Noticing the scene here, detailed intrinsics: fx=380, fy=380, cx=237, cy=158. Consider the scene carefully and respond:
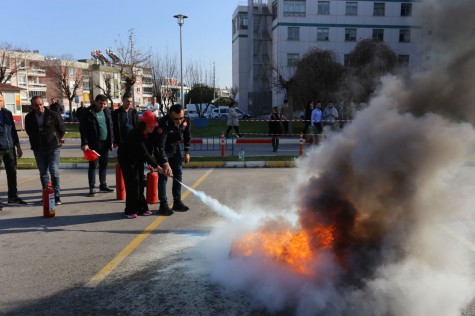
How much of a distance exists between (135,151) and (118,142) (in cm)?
238

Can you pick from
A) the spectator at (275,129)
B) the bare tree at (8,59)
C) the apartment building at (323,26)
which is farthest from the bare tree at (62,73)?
the spectator at (275,129)

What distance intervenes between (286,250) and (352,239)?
2.26 feet

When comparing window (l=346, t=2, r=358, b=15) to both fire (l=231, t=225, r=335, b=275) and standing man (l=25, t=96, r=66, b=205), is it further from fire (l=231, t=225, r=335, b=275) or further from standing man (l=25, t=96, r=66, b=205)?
fire (l=231, t=225, r=335, b=275)

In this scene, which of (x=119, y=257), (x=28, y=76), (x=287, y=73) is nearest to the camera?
(x=119, y=257)

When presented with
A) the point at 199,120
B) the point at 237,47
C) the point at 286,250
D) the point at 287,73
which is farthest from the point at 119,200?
the point at 237,47

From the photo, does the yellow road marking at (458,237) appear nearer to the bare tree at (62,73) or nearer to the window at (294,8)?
the window at (294,8)

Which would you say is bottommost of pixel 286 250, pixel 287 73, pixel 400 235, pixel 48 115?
pixel 286 250

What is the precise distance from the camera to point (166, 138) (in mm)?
6359

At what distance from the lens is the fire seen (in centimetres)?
370

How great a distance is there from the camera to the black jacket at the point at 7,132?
274 inches

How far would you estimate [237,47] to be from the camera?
66.9 meters

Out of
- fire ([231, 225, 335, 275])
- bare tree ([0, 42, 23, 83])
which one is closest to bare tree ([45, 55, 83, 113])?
bare tree ([0, 42, 23, 83])

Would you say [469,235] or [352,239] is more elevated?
[352,239]

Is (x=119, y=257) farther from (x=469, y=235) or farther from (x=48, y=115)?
(x=469, y=235)
